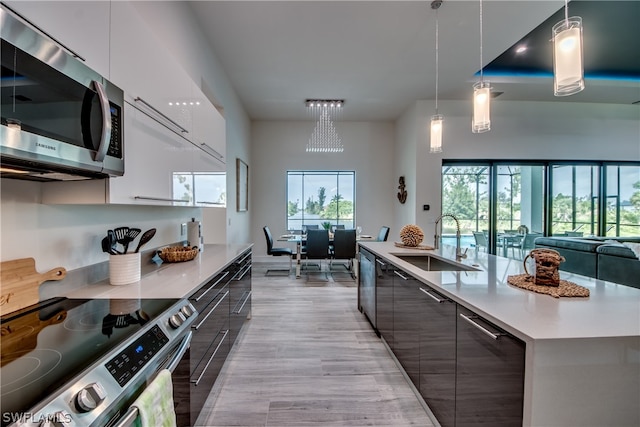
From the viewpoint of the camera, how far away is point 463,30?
3273 millimetres

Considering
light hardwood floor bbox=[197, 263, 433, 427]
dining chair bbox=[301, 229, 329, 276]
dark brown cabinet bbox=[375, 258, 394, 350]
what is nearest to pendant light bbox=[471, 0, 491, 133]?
dark brown cabinet bbox=[375, 258, 394, 350]

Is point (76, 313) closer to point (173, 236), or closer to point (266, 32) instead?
point (173, 236)

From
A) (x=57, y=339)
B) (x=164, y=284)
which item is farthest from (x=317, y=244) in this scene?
(x=57, y=339)

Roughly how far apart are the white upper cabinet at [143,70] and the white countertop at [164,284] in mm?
951

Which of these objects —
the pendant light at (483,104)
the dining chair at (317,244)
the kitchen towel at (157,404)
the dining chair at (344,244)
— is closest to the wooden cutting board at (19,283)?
the kitchen towel at (157,404)

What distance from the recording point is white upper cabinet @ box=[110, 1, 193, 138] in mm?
1272

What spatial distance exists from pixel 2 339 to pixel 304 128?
6.27 metres

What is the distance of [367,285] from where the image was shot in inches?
119

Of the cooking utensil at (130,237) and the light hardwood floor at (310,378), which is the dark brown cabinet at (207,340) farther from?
the cooking utensil at (130,237)

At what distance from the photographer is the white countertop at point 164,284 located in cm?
136

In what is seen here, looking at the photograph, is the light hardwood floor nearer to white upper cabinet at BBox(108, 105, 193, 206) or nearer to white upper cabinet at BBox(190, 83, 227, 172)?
white upper cabinet at BBox(108, 105, 193, 206)

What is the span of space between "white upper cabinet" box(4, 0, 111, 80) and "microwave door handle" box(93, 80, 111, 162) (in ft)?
0.50

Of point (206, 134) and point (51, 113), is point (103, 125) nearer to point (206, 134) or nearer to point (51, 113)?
point (51, 113)

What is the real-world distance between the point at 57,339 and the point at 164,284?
65cm
